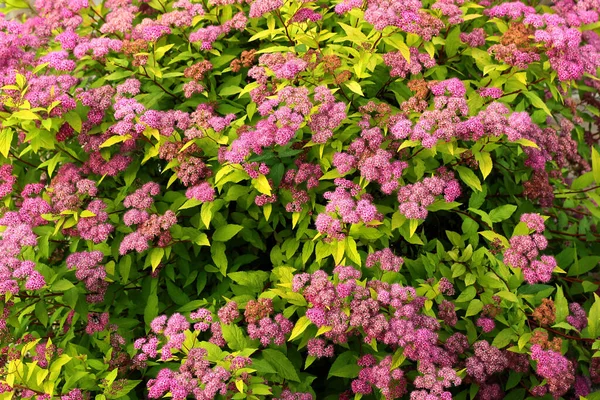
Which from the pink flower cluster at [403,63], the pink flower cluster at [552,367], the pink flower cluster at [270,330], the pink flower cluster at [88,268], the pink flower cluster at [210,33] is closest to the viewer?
the pink flower cluster at [552,367]

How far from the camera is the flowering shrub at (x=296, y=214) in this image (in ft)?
9.22

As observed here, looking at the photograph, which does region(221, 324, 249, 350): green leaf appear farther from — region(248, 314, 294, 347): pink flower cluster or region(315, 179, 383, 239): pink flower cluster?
region(315, 179, 383, 239): pink flower cluster

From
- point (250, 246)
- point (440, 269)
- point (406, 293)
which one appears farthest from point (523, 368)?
point (250, 246)

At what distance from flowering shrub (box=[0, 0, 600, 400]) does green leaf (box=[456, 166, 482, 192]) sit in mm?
21

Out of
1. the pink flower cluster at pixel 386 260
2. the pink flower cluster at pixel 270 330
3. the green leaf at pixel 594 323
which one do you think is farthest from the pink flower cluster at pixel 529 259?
the pink flower cluster at pixel 270 330

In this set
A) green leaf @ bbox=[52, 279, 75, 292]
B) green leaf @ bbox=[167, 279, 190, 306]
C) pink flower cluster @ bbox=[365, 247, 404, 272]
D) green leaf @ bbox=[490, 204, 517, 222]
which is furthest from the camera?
green leaf @ bbox=[167, 279, 190, 306]

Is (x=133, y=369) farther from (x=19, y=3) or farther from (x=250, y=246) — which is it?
(x=19, y=3)

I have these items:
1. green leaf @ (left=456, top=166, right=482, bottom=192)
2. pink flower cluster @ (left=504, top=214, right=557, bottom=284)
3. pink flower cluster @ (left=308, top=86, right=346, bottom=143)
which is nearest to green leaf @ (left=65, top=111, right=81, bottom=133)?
pink flower cluster @ (left=308, top=86, right=346, bottom=143)

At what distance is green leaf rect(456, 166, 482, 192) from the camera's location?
10.3 feet

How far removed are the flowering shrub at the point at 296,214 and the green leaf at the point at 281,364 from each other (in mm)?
11

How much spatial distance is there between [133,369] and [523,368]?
2072mm

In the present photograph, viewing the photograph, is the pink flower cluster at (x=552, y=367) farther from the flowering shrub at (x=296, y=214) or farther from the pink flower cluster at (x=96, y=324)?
the pink flower cluster at (x=96, y=324)

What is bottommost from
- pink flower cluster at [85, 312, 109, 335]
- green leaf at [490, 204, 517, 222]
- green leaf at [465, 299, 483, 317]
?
pink flower cluster at [85, 312, 109, 335]

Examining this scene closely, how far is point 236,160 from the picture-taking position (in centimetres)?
296
